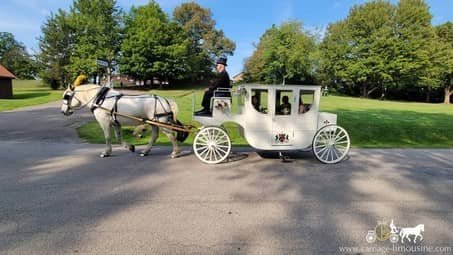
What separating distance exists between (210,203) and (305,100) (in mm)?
3298

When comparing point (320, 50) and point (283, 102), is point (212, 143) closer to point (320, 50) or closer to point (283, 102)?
point (283, 102)

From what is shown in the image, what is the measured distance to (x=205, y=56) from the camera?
6300cm

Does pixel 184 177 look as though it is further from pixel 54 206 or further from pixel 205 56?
pixel 205 56

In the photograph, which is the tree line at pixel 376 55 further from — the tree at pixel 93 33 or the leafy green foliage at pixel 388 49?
the tree at pixel 93 33

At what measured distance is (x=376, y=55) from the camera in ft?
143

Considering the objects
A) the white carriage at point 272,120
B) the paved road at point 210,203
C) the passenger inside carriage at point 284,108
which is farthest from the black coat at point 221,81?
the paved road at point 210,203

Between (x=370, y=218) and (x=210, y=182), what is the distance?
2470mm

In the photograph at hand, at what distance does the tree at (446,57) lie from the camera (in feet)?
138

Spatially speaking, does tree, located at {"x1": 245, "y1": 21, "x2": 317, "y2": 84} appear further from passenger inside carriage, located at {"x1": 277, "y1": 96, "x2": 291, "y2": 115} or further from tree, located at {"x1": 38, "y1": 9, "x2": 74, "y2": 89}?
passenger inside carriage, located at {"x1": 277, "y1": 96, "x2": 291, "y2": 115}

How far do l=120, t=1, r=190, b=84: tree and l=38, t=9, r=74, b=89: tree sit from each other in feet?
32.7

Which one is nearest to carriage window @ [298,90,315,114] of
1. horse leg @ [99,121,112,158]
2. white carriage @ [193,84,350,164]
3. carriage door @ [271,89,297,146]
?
white carriage @ [193,84,350,164]

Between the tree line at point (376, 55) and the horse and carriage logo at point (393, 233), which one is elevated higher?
the tree line at point (376, 55)

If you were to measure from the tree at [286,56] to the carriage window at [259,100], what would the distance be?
47492 millimetres

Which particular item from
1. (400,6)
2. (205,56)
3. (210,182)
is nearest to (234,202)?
(210,182)
